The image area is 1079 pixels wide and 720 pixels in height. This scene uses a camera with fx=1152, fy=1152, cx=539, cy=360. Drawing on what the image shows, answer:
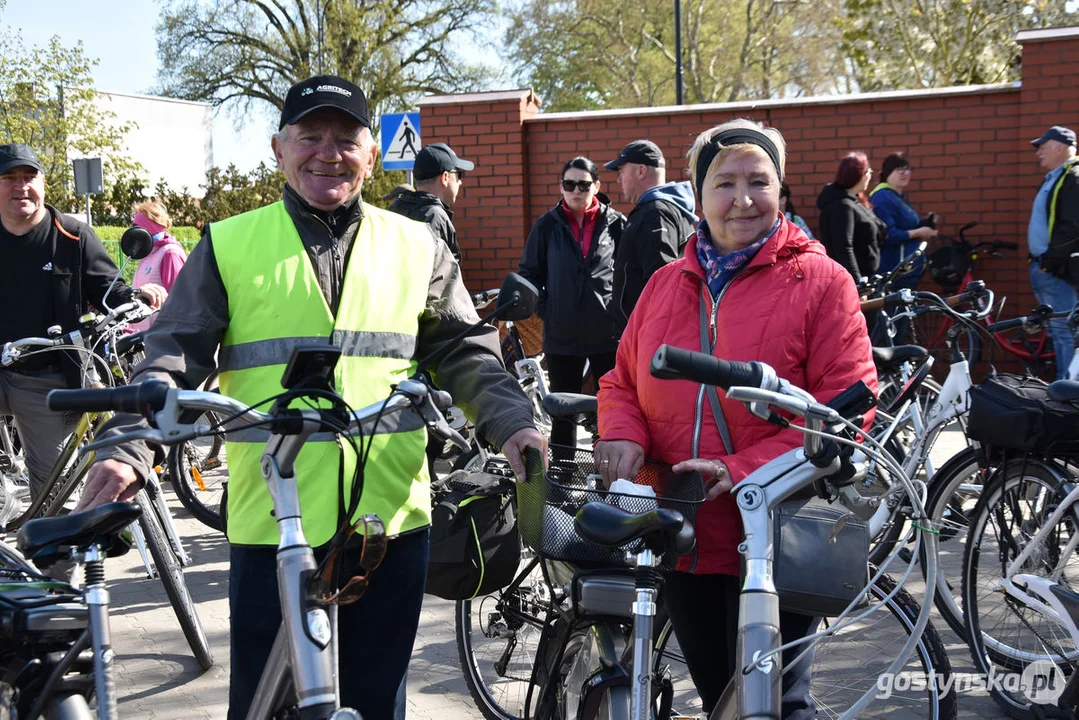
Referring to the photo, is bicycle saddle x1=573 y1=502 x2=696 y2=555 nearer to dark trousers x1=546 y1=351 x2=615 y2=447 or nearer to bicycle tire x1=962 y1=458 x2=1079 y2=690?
bicycle tire x1=962 y1=458 x2=1079 y2=690

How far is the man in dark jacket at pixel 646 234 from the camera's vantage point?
19.3 feet

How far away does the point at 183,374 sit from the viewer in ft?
8.40

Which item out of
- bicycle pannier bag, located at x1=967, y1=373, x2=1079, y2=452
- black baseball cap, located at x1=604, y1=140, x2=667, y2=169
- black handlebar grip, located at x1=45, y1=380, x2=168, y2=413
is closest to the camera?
black handlebar grip, located at x1=45, y1=380, x2=168, y2=413

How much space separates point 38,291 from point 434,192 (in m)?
2.68

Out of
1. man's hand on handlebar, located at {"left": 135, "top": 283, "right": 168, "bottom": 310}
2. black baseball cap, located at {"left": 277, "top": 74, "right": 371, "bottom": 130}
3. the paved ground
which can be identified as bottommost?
the paved ground

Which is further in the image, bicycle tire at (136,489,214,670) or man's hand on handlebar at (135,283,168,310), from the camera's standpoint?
man's hand on handlebar at (135,283,168,310)

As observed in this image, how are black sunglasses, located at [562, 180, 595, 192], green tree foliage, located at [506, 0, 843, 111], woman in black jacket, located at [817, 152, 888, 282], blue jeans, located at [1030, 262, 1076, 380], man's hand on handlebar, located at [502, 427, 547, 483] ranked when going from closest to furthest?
man's hand on handlebar, located at [502, 427, 547, 483] → black sunglasses, located at [562, 180, 595, 192] → blue jeans, located at [1030, 262, 1076, 380] → woman in black jacket, located at [817, 152, 888, 282] → green tree foliage, located at [506, 0, 843, 111]

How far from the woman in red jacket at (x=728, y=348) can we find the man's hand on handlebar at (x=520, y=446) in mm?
213

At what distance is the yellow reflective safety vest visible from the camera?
2.56 meters

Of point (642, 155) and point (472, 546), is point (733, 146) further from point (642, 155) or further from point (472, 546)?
point (642, 155)

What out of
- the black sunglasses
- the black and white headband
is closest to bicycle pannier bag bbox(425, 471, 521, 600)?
the black and white headband

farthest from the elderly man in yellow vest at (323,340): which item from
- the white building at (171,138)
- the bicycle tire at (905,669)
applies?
the white building at (171,138)

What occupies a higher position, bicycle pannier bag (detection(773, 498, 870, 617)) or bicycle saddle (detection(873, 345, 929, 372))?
bicycle saddle (detection(873, 345, 929, 372))

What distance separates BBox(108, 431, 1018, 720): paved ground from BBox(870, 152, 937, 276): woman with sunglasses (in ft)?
14.1
